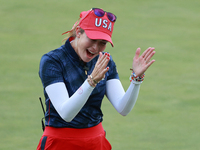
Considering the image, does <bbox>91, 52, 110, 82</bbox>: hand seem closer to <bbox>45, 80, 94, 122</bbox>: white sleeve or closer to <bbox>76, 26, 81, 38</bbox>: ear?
<bbox>45, 80, 94, 122</bbox>: white sleeve

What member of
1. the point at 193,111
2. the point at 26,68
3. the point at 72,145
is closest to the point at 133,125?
the point at 193,111

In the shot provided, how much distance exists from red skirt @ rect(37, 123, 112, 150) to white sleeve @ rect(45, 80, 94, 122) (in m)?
0.22

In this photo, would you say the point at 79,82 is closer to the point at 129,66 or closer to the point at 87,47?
the point at 87,47

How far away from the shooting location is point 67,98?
2.81m

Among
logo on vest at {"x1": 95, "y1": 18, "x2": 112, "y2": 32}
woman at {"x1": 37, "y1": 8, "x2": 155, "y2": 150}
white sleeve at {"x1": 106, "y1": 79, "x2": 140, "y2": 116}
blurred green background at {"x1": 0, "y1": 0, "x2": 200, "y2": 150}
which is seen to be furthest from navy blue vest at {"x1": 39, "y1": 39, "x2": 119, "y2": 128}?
blurred green background at {"x1": 0, "y1": 0, "x2": 200, "y2": 150}

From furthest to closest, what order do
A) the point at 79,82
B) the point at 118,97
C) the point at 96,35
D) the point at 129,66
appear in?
1. the point at 129,66
2. the point at 118,97
3. the point at 79,82
4. the point at 96,35

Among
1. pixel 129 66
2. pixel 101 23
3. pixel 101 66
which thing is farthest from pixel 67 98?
pixel 129 66

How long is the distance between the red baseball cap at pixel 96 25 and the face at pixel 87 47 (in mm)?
44

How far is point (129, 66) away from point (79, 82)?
438cm

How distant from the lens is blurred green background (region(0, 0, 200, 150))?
548 centimetres

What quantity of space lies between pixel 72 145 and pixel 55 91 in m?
0.45

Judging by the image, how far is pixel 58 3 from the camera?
9.37m

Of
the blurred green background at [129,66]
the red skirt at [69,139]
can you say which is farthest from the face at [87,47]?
the blurred green background at [129,66]

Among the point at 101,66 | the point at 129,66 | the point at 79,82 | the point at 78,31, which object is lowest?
the point at 129,66
